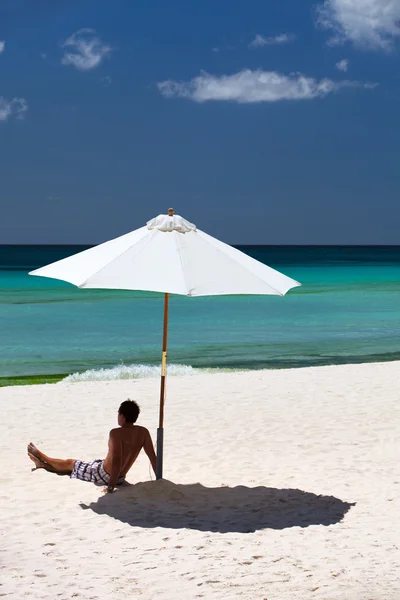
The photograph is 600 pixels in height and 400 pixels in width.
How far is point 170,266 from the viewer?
19.7 ft

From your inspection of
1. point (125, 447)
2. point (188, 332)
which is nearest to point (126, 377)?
point (125, 447)

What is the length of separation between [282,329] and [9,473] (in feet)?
76.7

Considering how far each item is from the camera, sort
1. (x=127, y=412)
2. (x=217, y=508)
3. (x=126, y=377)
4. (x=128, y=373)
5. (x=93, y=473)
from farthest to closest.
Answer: (x=128, y=373) < (x=126, y=377) < (x=93, y=473) < (x=127, y=412) < (x=217, y=508)

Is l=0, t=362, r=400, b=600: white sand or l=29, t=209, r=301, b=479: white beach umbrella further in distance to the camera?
l=29, t=209, r=301, b=479: white beach umbrella

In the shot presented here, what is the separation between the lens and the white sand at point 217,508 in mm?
4844

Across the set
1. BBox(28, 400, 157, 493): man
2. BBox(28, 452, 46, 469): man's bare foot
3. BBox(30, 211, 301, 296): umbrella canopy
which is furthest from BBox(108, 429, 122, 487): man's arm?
BBox(30, 211, 301, 296): umbrella canopy

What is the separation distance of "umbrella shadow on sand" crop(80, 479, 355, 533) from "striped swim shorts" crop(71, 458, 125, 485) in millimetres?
196

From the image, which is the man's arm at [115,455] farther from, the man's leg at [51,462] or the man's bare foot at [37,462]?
the man's bare foot at [37,462]

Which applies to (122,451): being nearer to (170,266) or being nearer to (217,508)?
(217,508)

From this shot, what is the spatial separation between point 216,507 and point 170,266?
6.68 feet

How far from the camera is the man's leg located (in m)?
7.48

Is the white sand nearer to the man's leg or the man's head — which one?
the man's leg

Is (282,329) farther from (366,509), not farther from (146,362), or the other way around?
(366,509)

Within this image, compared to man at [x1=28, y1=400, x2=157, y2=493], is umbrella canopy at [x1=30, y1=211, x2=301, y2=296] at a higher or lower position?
higher
